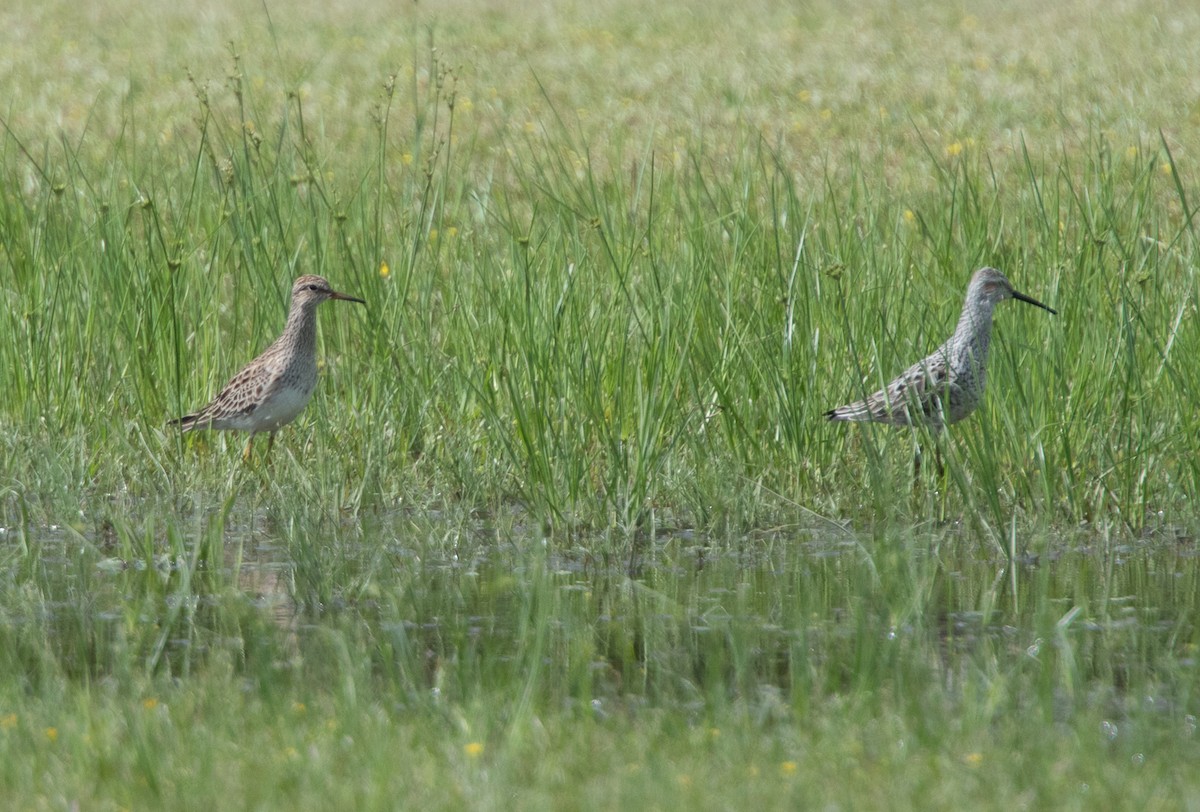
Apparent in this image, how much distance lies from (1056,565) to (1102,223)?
2445mm

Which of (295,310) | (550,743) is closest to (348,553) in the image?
(295,310)

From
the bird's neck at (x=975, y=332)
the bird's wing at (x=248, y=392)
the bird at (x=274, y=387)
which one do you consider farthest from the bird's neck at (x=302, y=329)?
the bird's neck at (x=975, y=332)

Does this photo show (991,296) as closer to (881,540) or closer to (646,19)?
(881,540)

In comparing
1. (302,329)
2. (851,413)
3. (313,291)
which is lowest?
(851,413)

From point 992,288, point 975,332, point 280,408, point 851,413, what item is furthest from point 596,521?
point 992,288

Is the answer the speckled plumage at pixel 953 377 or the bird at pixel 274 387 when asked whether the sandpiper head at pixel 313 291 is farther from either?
the speckled plumage at pixel 953 377

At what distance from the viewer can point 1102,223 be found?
814 cm

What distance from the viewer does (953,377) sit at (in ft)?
23.1

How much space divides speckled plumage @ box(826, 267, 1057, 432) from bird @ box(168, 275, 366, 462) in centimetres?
225

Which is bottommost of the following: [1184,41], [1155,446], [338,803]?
[338,803]

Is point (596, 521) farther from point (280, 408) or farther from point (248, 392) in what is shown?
point (248, 392)

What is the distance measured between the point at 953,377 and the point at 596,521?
1.60 metres

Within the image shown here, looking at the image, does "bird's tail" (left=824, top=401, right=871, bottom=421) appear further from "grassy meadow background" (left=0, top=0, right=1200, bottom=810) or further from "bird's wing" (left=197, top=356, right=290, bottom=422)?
"bird's wing" (left=197, top=356, right=290, bottom=422)

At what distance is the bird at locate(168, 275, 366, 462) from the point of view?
7.36m
